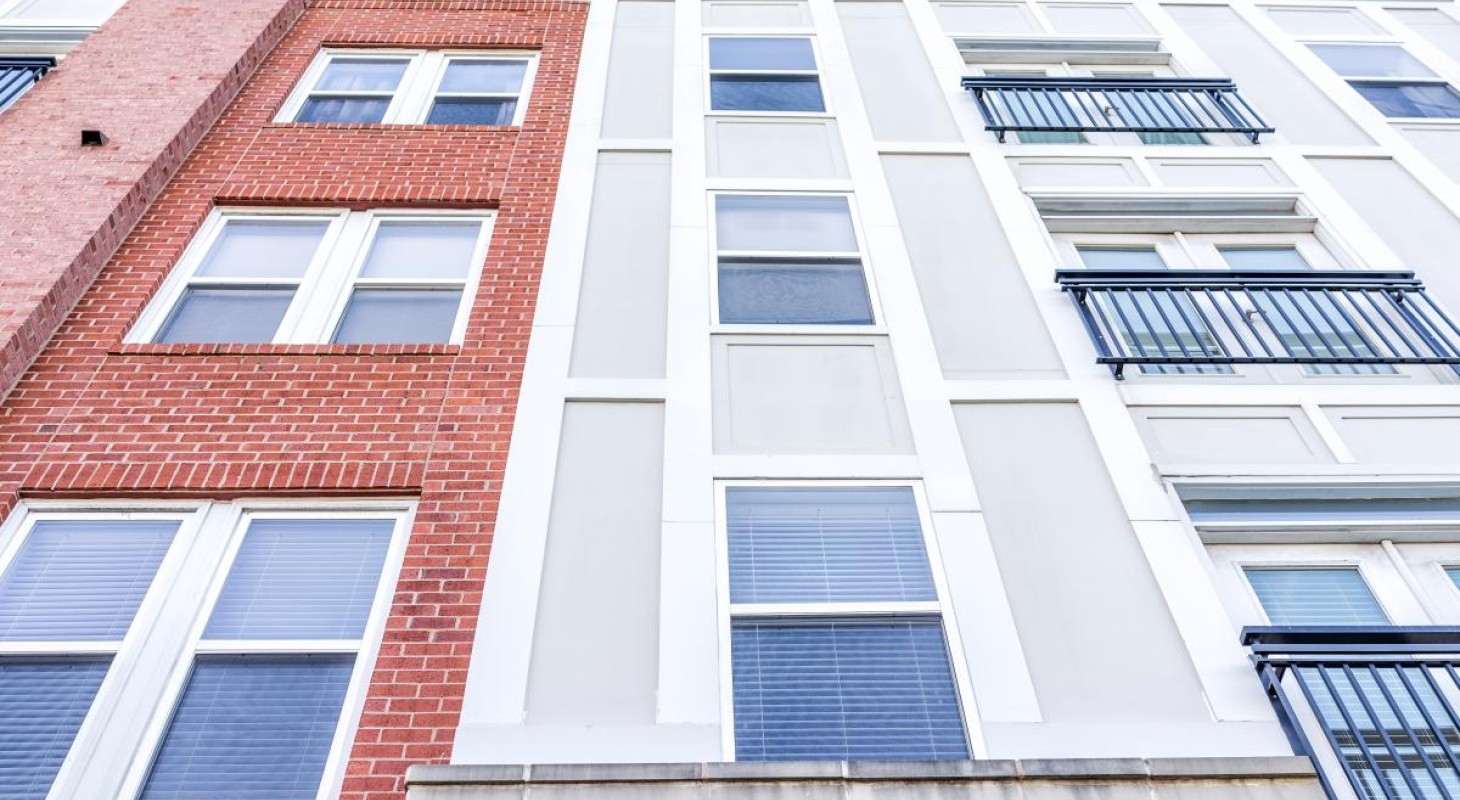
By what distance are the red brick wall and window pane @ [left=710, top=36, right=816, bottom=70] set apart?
3.04 m

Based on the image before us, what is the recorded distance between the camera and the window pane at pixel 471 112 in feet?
30.8

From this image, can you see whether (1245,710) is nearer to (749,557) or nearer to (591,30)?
(749,557)

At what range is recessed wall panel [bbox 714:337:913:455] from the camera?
6039 mm

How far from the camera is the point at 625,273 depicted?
724 centimetres

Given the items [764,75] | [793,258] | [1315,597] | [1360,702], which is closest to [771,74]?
[764,75]

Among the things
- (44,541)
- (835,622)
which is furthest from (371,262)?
(835,622)

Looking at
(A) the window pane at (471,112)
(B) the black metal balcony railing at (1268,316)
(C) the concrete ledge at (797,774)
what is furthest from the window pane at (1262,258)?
(A) the window pane at (471,112)

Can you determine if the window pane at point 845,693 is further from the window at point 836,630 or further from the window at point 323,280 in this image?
the window at point 323,280

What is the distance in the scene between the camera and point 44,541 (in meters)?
5.44

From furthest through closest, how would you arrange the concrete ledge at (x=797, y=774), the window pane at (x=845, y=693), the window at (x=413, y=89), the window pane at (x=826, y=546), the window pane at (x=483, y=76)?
the window pane at (x=483, y=76) < the window at (x=413, y=89) < the window pane at (x=826, y=546) < the window pane at (x=845, y=693) < the concrete ledge at (x=797, y=774)

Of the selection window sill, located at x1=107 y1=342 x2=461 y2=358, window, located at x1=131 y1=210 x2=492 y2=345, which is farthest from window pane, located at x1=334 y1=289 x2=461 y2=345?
window sill, located at x1=107 y1=342 x2=461 y2=358

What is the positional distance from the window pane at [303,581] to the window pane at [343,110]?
17.3ft

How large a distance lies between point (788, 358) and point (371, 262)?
12.2ft

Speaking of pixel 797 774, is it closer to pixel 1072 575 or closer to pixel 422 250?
pixel 1072 575
